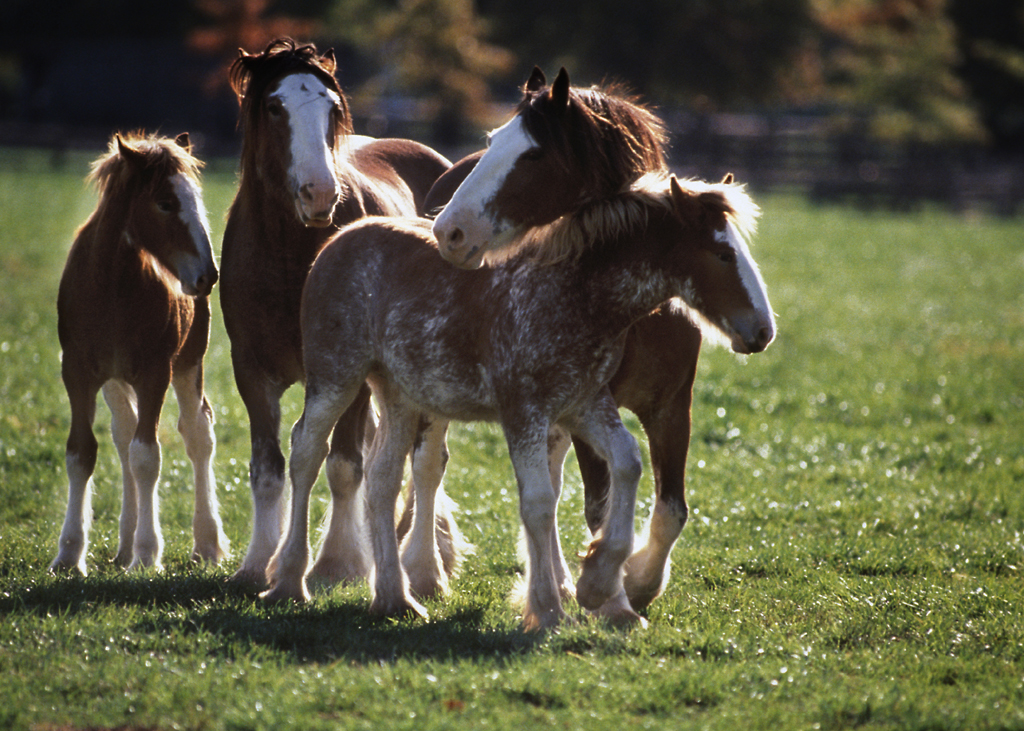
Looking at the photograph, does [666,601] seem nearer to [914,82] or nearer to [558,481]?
[558,481]

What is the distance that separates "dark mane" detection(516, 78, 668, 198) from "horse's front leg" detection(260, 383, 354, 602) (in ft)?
4.50

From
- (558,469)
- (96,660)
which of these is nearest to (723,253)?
(558,469)

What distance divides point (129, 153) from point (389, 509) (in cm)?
215

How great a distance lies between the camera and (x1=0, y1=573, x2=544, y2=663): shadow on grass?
412cm

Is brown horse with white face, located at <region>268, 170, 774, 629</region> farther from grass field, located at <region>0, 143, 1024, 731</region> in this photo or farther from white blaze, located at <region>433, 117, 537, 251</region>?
grass field, located at <region>0, 143, 1024, 731</region>

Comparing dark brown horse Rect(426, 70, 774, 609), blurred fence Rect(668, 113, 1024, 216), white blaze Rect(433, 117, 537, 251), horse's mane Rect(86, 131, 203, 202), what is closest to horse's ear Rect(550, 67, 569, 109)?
dark brown horse Rect(426, 70, 774, 609)

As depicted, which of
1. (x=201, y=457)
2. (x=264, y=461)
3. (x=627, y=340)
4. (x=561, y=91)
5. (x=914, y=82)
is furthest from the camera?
(x=914, y=82)

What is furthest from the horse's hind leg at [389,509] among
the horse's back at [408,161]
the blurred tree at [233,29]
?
the blurred tree at [233,29]

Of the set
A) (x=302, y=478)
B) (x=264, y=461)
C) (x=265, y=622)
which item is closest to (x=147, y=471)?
(x=264, y=461)

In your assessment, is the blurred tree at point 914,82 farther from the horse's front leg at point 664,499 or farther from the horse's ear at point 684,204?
the horse's ear at point 684,204

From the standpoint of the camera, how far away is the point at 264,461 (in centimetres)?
521

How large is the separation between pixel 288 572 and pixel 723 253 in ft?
7.71

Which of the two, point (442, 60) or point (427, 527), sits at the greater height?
point (442, 60)

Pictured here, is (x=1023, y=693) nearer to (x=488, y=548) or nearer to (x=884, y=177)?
(x=488, y=548)
